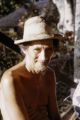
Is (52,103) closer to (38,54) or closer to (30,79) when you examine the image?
(30,79)

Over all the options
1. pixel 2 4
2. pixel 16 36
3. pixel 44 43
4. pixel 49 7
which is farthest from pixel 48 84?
pixel 2 4

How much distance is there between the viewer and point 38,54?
7.96 feet

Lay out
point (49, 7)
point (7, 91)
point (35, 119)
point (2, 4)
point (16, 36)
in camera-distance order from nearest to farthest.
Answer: point (7, 91) < point (35, 119) < point (16, 36) < point (49, 7) < point (2, 4)

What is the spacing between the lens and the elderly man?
2.33m

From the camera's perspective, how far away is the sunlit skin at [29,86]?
2326 mm

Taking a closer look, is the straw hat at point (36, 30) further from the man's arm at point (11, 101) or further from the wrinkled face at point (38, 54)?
the man's arm at point (11, 101)

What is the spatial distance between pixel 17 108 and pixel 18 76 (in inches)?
8.4

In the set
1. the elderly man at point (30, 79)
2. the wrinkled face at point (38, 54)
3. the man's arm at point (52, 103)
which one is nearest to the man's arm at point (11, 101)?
the elderly man at point (30, 79)

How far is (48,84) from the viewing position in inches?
104

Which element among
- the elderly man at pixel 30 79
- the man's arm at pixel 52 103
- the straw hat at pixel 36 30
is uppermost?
the straw hat at pixel 36 30

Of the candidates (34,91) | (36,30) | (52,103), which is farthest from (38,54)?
(52,103)

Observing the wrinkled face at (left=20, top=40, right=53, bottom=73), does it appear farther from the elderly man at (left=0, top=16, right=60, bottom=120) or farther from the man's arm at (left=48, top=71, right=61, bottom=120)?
the man's arm at (left=48, top=71, right=61, bottom=120)

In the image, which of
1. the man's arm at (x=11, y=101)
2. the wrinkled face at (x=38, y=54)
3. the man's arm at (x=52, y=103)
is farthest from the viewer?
the man's arm at (x=52, y=103)

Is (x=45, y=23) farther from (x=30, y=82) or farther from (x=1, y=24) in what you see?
(x=1, y=24)
